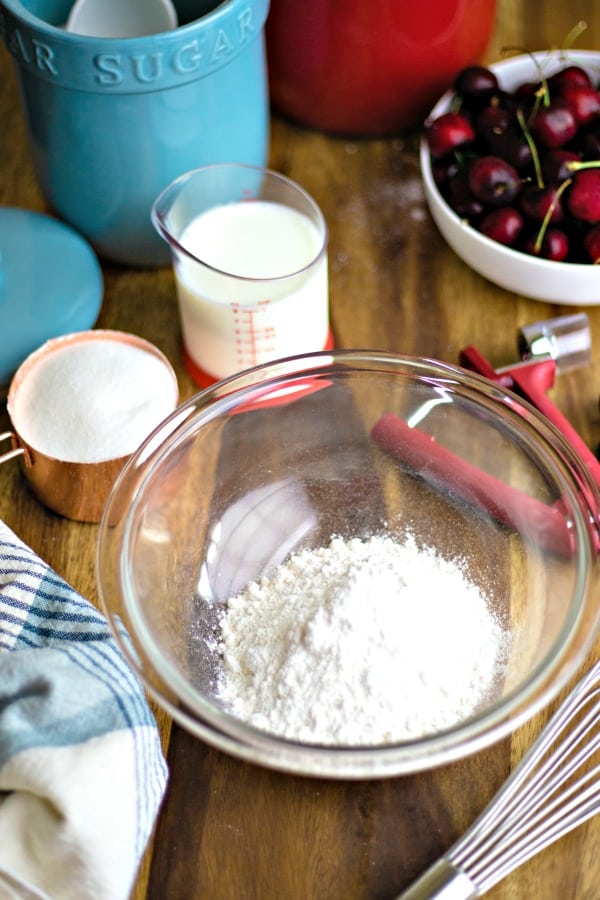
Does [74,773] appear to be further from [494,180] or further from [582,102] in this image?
[582,102]

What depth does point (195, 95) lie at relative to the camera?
83cm

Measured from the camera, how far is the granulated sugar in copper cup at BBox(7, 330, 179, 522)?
2.48 ft

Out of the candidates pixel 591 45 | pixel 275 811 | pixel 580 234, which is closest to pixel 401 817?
pixel 275 811

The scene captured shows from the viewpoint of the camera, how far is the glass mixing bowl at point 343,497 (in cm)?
67

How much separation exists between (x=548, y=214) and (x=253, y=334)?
249mm

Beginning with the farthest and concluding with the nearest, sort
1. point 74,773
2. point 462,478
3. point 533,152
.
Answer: point 533,152 → point 462,478 → point 74,773

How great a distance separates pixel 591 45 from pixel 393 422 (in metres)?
0.56

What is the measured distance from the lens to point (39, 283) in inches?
35.3

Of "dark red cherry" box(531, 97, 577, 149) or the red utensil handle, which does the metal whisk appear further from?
"dark red cherry" box(531, 97, 577, 149)

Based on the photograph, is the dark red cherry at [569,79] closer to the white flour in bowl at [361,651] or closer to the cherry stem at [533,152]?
the cherry stem at [533,152]

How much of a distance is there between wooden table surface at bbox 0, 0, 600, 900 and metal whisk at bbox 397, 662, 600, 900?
0.02 meters

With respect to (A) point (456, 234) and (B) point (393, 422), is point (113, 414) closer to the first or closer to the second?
(B) point (393, 422)

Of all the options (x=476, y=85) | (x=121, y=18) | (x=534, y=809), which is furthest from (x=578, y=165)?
(x=534, y=809)

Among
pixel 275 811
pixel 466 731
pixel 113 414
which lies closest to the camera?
pixel 466 731
